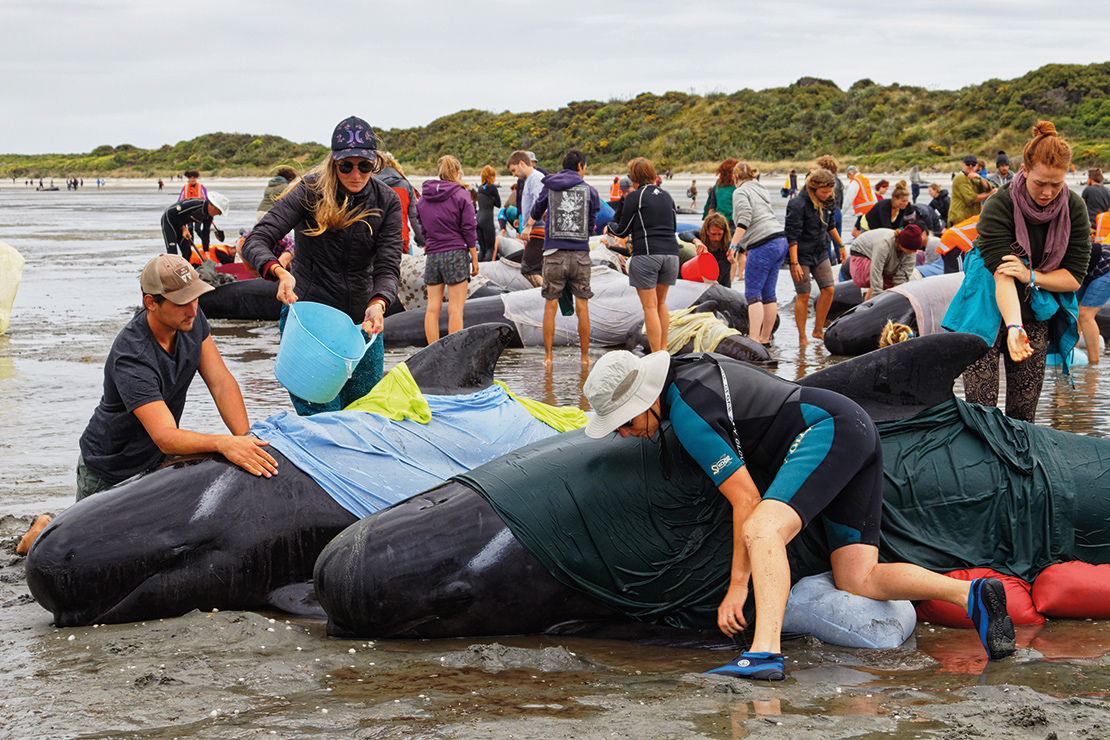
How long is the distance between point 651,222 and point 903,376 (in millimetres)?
5870

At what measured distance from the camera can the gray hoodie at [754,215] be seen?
11289 millimetres

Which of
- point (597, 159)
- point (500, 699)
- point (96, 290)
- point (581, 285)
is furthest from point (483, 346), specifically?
point (597, 159)

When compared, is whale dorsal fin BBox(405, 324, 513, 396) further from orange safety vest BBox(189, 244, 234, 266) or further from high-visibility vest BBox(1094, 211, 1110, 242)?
orange safety vest BBox(189, 244, 234, 266)

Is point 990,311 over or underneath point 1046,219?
underneath

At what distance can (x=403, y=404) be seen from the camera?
210 inches

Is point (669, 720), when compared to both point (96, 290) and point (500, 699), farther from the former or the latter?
point (96, 290)

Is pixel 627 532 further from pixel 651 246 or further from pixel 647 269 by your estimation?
pixel 651 246

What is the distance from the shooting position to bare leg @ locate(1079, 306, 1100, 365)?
389 inches

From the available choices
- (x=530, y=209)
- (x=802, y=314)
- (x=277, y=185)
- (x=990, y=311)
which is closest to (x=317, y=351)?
(x=990, y=311)

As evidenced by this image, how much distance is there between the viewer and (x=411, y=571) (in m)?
4.29

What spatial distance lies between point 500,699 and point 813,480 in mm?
1425

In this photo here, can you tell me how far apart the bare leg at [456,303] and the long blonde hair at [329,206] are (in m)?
4.49

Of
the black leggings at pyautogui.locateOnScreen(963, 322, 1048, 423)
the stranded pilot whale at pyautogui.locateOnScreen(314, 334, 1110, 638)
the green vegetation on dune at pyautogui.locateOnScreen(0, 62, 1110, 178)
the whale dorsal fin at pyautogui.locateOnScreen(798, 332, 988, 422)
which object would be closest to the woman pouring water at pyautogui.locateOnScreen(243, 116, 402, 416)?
the stranded pilot whale at pyautogui.locateOnScreen(314, 334, 1110, 638)

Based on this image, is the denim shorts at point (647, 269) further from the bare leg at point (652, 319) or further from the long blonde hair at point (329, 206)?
the long blonde hair at point (329, 206)
